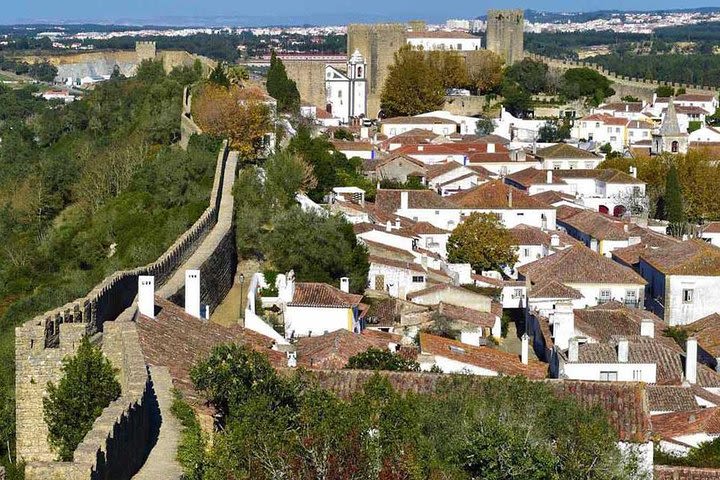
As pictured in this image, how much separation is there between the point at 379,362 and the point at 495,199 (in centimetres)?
1916

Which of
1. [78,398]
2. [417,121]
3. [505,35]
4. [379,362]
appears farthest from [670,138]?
[78,398]

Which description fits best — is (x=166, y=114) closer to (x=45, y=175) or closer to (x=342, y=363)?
(x=45, y=175)

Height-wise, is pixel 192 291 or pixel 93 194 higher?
pixel 192 291

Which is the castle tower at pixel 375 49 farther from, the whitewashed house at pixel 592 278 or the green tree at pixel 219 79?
the whitewashed house at pixel 592 278

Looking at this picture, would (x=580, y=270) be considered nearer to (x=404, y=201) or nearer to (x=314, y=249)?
(x=314, y=249)

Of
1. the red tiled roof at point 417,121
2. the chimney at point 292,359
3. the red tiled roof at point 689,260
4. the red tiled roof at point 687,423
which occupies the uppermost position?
the chimney at point 292,359

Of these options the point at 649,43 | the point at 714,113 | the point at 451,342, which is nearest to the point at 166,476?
the point at 451,342

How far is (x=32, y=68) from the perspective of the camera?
131 m

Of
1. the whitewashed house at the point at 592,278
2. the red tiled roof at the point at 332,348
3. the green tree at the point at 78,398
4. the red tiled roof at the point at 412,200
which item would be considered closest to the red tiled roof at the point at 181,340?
the red tiled roof at the point at 332,348

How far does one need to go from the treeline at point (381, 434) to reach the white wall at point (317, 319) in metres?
7.71

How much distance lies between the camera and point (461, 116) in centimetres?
5369

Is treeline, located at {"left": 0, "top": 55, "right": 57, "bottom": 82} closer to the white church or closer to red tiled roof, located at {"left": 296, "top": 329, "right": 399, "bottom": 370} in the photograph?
the white church

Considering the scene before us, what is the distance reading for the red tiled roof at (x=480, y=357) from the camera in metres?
17.3

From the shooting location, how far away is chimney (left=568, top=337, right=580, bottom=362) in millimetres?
18375
